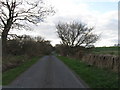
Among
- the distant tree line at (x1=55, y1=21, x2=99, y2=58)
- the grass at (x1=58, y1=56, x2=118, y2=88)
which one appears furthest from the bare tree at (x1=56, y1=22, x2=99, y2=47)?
the grass at (x1=58, y1=56, x2=118, y2=88)

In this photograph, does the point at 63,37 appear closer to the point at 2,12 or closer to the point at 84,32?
the point at 84,32

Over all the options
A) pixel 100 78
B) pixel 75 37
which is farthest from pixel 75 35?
pixel 100 78

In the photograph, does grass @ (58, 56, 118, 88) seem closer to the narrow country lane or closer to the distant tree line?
the narrow country lane

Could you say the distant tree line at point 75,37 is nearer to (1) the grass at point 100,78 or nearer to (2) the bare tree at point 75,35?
(2) the bare tree at point 75,35

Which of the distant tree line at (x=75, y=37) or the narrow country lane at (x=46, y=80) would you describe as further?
the distant tree line at (x=75, y=37)

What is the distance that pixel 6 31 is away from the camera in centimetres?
2744

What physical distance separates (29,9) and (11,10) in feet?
8.74

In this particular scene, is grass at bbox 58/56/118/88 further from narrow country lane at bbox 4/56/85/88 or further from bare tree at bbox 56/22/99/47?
bare tree at bbox 56/22/99/47

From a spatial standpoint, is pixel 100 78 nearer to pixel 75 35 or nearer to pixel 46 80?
pixel 46 80

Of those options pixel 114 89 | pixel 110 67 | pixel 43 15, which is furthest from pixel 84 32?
pixel 114 89

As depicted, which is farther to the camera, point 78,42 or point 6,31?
point 78,42

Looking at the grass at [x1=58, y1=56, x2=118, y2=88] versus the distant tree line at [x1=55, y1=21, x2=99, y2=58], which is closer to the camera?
the grass at [x1=58, y1=56, x2=118, y2=88]

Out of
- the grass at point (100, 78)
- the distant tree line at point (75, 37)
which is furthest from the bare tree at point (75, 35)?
the grass at point (100, 78)

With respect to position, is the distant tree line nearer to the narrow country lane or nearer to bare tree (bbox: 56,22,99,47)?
bare tree (bbox: 56,22,99,47)
